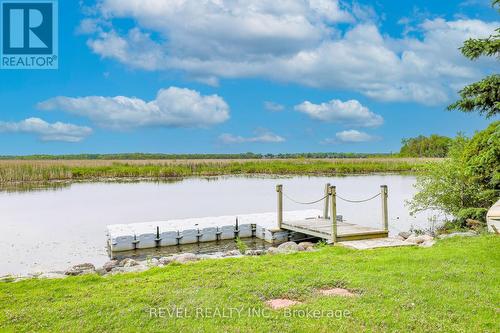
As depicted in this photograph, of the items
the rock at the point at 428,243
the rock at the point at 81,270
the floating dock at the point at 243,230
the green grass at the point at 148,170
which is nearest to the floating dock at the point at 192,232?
the floating dock at the point at 243,230

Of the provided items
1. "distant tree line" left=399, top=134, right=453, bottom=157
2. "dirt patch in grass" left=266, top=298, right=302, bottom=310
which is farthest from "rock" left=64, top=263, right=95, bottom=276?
"distant tree line" left=399, top=134, right=453, bottom=157

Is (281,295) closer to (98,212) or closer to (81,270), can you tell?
(81,270)

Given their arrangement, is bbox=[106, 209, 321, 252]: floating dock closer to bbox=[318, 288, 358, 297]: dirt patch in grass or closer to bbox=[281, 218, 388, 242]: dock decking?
bbox=[281, 218, 388, 242]: dock decking

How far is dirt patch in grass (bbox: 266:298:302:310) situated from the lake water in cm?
847

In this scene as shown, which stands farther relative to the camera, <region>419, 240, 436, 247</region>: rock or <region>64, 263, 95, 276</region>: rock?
<region>419, 240, 436, 247</region>: rock

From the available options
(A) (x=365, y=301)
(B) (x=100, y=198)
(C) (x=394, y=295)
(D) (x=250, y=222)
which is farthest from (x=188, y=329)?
(B) (x=100, y=198)

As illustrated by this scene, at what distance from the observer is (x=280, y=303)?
6.24m

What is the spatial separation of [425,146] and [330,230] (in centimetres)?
9494

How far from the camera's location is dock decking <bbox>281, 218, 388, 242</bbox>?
43.5 feet

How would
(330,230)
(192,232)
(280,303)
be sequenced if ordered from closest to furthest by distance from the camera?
(280,303), (330,230), (192,232)

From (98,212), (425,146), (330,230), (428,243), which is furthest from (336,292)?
(425,146)

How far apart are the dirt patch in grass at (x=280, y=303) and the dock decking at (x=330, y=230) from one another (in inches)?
277

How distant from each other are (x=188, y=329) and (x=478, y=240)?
8141 millimetres

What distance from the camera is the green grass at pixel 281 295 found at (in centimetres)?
547
